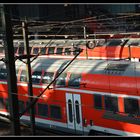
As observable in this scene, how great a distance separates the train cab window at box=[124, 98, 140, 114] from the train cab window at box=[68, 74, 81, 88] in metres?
2.58

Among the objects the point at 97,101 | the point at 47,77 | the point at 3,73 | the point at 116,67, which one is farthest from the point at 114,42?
the point at 97,101

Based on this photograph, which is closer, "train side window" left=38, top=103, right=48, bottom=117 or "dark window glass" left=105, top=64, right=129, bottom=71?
"dark window glass" left=105, top=64, right=129, bottom=71

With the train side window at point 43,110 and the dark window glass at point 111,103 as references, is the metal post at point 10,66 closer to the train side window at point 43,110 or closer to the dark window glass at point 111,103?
the dark window glass at point 111,103

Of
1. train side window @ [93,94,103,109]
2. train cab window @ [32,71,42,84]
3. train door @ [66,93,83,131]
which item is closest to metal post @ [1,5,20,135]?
train side window @ [93,94,103,109]

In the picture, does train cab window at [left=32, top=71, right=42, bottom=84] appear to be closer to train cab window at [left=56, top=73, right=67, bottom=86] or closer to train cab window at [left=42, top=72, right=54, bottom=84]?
train cab window at [left=42, top=72, right=54, bottom=84]

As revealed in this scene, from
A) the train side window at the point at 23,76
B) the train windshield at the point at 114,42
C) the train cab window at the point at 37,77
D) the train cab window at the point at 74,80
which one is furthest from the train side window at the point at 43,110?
the train windshield at the point at 114,42

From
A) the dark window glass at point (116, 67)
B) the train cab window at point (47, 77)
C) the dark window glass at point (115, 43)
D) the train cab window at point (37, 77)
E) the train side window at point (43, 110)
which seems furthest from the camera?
the dark window glass at point (115, 43)

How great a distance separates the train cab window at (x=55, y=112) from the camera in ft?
54.4

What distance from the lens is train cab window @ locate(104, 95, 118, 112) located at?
14219 millimetres

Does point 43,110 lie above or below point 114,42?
below

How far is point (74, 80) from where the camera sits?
16.2m

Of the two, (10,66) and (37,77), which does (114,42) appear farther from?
(10,66)

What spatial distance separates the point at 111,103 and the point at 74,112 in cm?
184

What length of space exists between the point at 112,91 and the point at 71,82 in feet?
7.72
